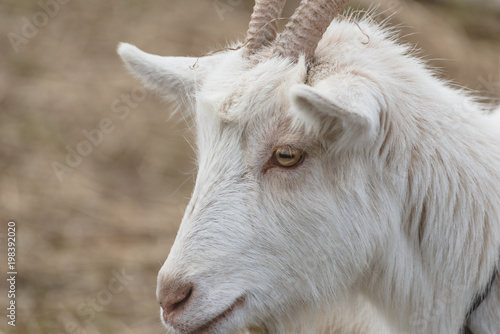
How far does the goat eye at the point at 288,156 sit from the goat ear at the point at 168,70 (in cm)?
66

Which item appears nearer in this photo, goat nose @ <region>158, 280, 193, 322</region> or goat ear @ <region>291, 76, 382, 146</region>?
goat ear @ <region>291, 76, 382, 146</region>

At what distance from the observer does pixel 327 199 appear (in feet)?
7.81

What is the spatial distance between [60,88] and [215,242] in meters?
5.48

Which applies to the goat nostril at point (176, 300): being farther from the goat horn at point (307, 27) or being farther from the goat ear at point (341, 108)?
the goat horn at point (307, 27)

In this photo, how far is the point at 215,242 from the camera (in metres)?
2.36

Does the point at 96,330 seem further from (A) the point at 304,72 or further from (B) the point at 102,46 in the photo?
(B) the point at 102,46

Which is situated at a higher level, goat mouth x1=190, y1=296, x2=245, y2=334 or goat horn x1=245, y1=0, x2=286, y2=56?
goat horn x1=245, y1=0, x2=286, y2=56

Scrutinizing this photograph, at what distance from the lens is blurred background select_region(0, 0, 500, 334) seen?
5059 mm

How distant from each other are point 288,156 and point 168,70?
87 centimetres

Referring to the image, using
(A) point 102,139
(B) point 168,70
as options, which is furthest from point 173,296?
(A) point 102,139

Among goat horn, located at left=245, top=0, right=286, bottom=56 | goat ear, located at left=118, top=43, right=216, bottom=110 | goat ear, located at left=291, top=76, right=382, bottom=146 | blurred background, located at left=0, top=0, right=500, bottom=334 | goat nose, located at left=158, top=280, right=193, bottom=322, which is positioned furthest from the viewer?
blurred background, located at left=0, top=0, right=500, bottom=334

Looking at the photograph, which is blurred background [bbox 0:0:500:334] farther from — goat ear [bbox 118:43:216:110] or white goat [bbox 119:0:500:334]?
white goat [bbox 119:0:500:334]

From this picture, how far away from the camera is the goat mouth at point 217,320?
7.73 ft

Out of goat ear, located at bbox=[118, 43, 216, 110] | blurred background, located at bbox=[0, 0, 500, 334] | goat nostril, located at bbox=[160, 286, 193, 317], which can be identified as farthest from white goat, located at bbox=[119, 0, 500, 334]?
blurred background, located at bbox=[0, 0, 500, 334]
